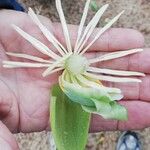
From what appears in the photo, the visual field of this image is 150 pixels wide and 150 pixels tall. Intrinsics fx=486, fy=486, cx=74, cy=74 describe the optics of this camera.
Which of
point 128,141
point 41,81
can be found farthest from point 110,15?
point 41,81

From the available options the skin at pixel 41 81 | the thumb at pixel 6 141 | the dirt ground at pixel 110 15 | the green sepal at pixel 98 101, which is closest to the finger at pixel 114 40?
the skin at pixel 41 81

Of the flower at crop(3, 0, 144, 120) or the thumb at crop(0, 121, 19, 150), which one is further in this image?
the flower at crop(3, 0, 144, 120)

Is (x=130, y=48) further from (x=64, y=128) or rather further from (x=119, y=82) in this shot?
(x=64, y=128)

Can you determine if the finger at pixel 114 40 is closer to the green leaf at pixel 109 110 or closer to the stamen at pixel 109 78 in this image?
the stamen at pixel 109 78

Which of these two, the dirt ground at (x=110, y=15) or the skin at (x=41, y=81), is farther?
the dirt ground at (x=110, y=15)

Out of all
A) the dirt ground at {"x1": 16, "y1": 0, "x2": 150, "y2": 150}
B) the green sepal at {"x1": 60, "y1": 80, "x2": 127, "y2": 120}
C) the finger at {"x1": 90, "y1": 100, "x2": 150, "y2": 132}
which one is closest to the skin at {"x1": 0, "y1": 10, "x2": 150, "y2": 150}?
the finger at {"x1": 90, "y1": 100, "x2": 150, "y2": 132}

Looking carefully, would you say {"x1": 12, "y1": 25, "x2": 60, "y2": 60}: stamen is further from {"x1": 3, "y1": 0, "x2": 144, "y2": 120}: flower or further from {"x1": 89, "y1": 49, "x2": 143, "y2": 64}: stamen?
{"x1": 89, "y1": 49, "x2": 143, "y2": 64}: stamen
